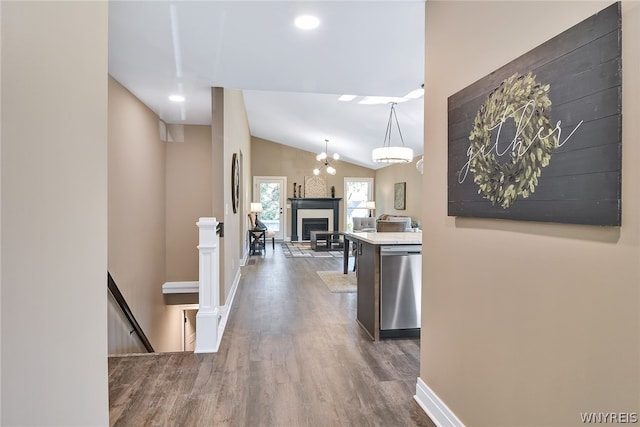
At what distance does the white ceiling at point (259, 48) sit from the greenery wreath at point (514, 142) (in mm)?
1080

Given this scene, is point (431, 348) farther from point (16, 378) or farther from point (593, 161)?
point (16, 378)

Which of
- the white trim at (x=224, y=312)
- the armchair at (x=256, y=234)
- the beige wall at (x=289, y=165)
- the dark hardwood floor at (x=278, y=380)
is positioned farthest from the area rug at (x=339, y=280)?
the beige wall at (x=289, y=165)

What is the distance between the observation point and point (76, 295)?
0.99m

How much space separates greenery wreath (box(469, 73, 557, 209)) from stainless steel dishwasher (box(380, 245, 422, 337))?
1.62 meters

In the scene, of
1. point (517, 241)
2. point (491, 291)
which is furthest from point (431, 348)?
point (517, 241)

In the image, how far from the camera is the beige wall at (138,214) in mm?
3607

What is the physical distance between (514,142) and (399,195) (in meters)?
8.33

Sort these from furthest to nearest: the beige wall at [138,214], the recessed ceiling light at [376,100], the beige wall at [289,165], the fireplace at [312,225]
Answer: the fireplace at [312,225] < the beige wall at [289,165] < the recessed ceiling light at [376,100] < the beige wall at [138,214]

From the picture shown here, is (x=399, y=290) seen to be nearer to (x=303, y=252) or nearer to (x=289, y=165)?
(x=303, y=252)

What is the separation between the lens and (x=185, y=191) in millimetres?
5605

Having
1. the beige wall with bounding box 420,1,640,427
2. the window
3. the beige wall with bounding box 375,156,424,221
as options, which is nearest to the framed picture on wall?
the beige wall with bounding box 375,156,424,221

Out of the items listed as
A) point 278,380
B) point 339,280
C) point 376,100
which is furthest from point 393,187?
point 278,380

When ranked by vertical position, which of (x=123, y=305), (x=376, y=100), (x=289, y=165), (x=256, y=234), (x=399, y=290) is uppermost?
(x=376, y=100)

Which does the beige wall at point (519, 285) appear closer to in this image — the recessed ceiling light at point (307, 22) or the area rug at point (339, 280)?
the recessed ceiling light at point (307, 22)
